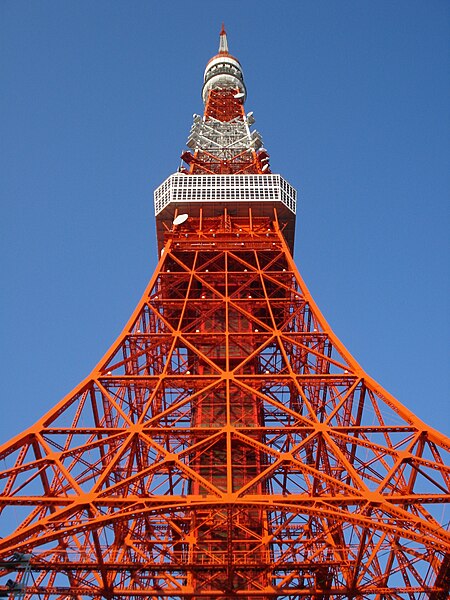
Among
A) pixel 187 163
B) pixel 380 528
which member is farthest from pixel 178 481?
pixel 187 163

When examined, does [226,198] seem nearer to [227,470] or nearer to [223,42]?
[227,470]

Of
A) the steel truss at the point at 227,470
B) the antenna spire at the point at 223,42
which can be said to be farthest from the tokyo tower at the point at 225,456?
the antenna spire at the point at 223,42

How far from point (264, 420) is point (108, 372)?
252 inches

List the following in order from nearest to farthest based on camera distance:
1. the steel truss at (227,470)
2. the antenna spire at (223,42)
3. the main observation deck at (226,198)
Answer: the steel truss at (227,470) → the main observation deck at (226,198) → the antenna spire at (223,42)

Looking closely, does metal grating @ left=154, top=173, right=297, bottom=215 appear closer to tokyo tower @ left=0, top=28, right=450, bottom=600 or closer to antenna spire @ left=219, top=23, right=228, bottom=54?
tokyo tower @ left=0, top=28, right=450, bottom=600

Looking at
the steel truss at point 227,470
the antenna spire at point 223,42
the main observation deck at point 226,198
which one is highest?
the antenna spire at point 223,42

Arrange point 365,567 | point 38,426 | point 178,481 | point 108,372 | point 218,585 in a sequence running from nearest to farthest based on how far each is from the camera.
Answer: point 365,567, point 38,426, point 218,585, point 108,372, point 178,481

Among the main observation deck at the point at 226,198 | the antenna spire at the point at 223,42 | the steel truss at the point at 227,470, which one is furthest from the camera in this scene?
the antenna spire at the point at 223,42

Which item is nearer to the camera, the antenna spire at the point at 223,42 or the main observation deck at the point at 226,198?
the main observation deck at the point at 226,198

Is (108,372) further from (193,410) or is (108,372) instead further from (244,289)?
(244,289)

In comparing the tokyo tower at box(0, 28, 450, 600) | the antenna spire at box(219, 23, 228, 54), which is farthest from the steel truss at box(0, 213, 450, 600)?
the antenna spire at box(219, 23, 228, 54)

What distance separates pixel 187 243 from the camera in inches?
1105

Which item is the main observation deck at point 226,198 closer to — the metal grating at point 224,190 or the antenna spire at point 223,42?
the metal grating at point 224,190

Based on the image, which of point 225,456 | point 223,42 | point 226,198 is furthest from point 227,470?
point 223,42
